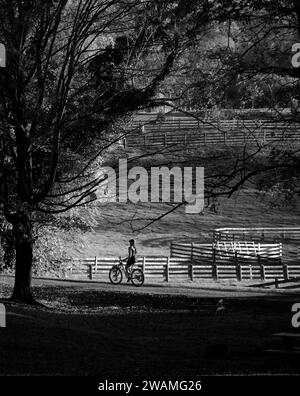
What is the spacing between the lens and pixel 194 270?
45.5m

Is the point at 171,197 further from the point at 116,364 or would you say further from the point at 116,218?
the point at 116,364

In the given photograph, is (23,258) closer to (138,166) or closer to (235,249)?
(138,166)

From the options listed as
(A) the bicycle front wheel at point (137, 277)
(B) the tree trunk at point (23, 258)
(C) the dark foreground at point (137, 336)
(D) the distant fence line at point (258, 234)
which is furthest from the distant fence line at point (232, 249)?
(B) the tree trunk at point (23, 258)

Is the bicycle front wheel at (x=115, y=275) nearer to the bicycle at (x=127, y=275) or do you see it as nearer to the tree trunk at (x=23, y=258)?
the bicycle at (x=127, y=275)

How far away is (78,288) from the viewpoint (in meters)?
34.9

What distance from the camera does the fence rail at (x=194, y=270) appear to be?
44500 mm

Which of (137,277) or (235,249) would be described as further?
(235,249)

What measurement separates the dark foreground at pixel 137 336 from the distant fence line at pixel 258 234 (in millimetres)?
25790

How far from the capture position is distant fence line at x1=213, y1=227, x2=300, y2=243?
5800cm

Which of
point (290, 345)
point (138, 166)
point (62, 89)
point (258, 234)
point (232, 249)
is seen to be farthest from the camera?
point (258, 234)

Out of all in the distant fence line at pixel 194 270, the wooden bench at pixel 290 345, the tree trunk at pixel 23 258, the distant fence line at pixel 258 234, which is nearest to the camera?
the wooden bench at pixel 290 345

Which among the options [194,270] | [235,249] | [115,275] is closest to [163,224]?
[235,249]

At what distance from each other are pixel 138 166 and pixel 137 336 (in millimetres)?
4118
